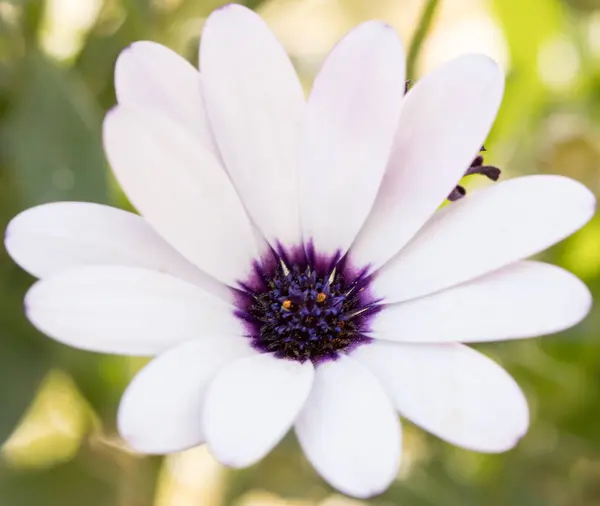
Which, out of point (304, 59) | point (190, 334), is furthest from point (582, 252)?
point (190, 334)

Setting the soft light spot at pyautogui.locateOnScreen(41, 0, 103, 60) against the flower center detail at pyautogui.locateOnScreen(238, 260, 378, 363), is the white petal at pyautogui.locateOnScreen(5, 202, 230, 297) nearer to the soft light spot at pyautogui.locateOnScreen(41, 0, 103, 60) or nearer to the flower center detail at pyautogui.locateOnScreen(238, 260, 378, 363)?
the flower center detail at pyautogui.locateOnScreen(238, 260, 378, 363)

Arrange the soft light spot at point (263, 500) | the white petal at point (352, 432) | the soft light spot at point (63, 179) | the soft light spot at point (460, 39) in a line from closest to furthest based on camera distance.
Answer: the white petal at point (352, 432), the soft light spot at point (63, 179), the soft light spot at point (263, 500), the soft light spot at point (460, 39)

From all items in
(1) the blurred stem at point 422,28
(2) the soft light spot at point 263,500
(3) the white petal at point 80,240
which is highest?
(1) the blurred stem at point 422,28

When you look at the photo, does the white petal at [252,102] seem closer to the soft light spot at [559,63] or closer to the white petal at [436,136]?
the white petal at [436,136]

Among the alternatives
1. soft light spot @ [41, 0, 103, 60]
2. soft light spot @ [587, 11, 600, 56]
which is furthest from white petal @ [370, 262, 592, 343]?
soft light spot @ [587, 11, 600, 56]

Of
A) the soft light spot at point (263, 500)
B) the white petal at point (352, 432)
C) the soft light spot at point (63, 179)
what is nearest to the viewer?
the white petal at point (352, 432)

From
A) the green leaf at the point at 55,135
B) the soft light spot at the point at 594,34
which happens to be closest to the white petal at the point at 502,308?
the green leaf at the point at 55,135

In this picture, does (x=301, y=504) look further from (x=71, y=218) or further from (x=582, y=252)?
(x=71, y=218)
